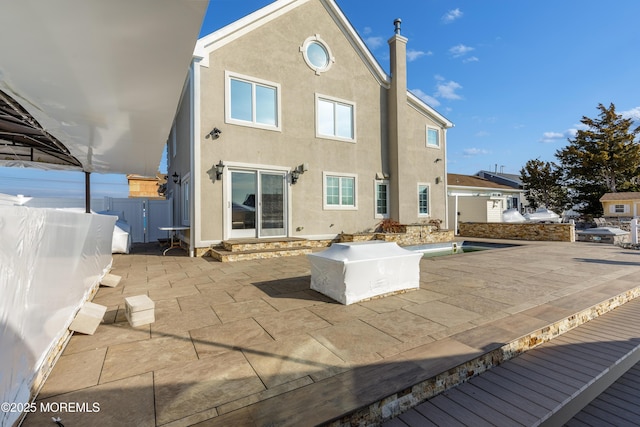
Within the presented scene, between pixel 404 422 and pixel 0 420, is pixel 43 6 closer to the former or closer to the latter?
pixel 0 420

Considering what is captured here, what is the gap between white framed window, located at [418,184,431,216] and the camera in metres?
12.5

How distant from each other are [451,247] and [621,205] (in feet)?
61.8

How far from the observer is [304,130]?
31.0 ft

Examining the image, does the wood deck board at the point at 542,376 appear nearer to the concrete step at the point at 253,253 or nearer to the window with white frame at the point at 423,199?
the concrete step at the point at 253,253

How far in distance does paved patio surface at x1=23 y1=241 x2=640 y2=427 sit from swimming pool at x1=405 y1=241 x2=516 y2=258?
4.82m

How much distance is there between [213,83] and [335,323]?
25.1 feet

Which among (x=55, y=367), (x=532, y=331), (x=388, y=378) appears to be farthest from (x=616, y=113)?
(x=55, y=367)

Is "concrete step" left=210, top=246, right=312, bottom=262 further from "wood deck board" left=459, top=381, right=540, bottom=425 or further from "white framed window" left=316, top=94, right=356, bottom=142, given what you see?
"wood deck board" left=459, top=381, right=540, bottom=425

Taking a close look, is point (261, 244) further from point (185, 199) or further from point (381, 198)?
point (381, 198)

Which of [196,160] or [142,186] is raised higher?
[142,186]

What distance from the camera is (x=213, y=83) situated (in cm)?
798

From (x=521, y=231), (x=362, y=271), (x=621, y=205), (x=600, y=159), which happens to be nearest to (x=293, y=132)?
(x=362, y=271)

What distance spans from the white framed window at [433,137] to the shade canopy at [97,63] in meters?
11.4

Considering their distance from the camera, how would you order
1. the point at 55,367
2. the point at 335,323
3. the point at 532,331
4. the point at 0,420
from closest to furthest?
the point at 0,420, the point at 55,367, the point at 532,331, the point at 335,323
